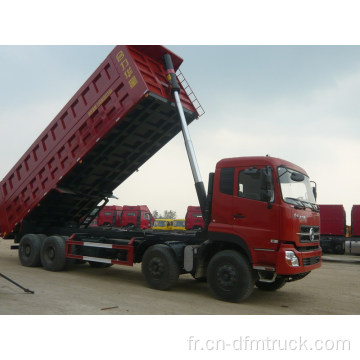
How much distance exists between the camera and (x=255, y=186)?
625 cm

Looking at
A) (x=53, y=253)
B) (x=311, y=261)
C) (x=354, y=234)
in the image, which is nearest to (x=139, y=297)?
(x=311, y=261)

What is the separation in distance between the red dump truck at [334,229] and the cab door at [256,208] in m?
13.2

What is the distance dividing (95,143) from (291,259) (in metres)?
4.84

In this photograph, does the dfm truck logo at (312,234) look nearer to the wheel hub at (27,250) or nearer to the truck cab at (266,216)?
the truck cab at (266,216)

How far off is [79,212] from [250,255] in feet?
20.4

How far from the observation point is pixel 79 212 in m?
10.6

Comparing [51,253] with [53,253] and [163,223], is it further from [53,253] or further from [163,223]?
[163,223]

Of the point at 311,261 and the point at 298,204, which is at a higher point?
the point at 298,204

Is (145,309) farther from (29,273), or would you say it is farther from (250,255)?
(29,273)

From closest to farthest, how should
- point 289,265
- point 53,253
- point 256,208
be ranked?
point 289,265 → point 256,208 → point 53,253

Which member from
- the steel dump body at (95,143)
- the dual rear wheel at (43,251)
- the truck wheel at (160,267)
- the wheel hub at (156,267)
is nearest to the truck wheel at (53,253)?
the dual rear wheel at (43,251)

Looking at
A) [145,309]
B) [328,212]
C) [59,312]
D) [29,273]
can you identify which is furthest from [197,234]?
[328,212]

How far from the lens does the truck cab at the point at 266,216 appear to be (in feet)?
19.2

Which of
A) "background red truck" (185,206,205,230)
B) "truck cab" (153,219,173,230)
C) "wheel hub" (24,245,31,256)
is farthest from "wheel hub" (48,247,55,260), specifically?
"truck cab" (153,219,173,230)
